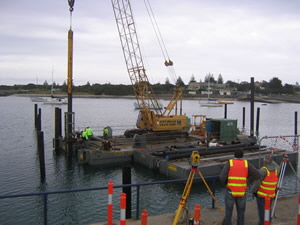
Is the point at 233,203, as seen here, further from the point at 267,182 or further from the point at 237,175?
the point at 267,182

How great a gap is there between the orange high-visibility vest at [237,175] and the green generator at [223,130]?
69.7 ft

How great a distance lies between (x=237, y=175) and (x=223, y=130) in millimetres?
21897

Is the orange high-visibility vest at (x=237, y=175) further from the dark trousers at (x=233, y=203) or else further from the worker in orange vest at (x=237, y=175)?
the dark trousers at (x=233, y=203)

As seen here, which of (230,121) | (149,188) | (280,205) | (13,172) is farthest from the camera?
(230,121)

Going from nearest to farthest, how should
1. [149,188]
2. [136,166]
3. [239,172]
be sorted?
[239,172], [149,188], [136,166]

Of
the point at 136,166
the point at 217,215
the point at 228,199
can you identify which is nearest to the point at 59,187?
the point at 136,166

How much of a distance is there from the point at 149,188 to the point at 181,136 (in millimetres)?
12395

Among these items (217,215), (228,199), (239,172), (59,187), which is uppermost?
(239,172)

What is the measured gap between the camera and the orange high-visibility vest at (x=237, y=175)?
689 cm

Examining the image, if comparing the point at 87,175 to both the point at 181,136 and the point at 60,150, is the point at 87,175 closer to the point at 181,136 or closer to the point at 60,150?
the point at 60,150

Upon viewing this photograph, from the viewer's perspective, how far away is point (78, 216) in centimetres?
1434

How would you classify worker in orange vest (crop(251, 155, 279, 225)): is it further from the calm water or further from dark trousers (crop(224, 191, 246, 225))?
the calm water

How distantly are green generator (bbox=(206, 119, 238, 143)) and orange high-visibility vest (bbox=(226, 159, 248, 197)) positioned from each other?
21.3 meters

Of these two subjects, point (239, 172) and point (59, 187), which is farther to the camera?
point (59, 187)
